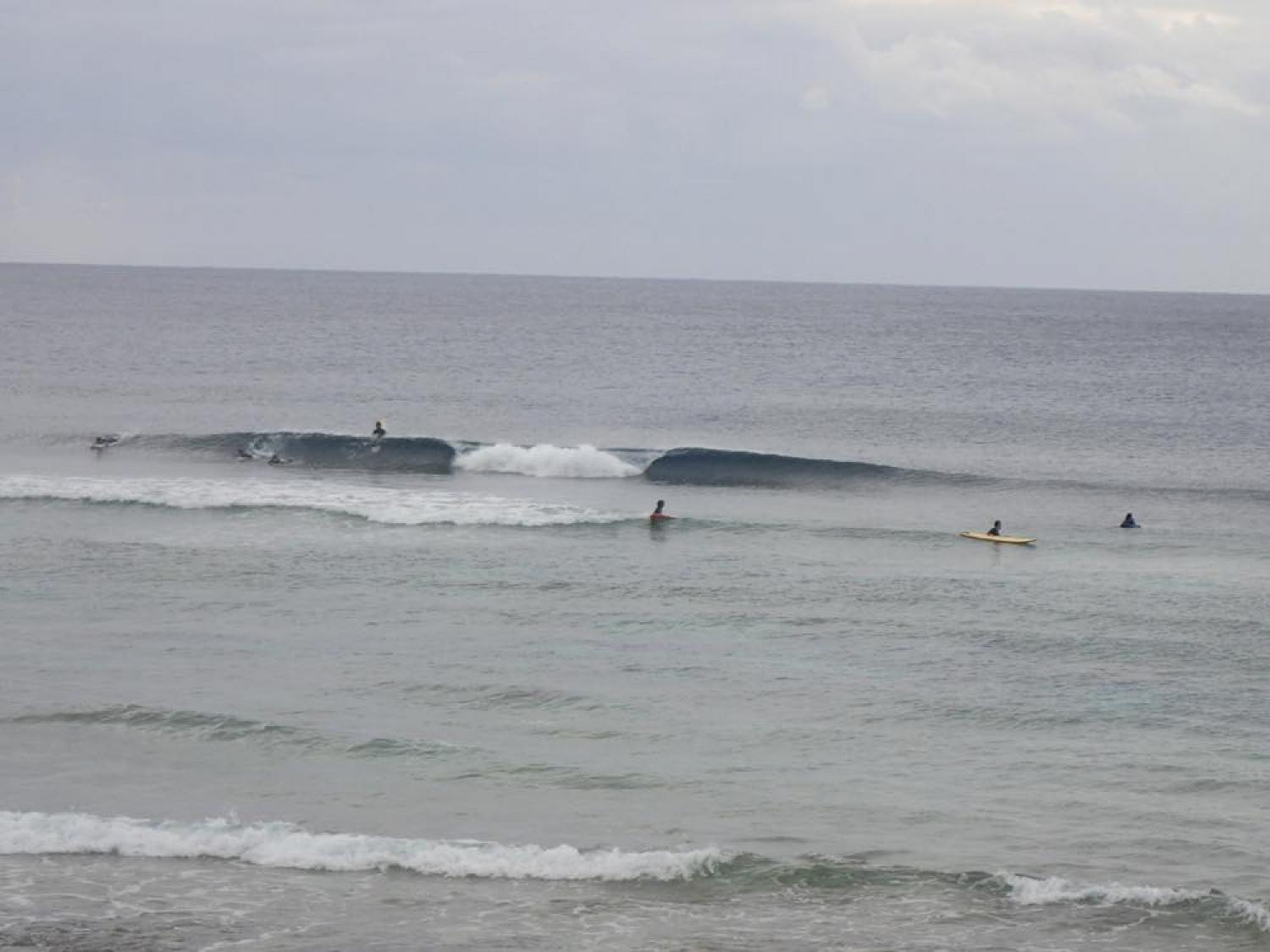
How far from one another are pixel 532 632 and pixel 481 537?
10028mm

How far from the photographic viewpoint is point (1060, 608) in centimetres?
3331

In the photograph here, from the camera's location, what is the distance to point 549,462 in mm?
53938

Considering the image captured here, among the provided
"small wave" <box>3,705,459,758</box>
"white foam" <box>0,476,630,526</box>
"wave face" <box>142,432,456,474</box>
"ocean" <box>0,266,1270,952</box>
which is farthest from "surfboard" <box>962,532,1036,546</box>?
"small wave" <box>3,705,459,758</box>

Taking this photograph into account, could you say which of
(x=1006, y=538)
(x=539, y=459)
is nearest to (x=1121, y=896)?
(x=1006, y=538)

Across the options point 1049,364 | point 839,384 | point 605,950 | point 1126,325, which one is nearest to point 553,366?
point 839,384

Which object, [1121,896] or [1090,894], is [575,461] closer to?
[1090,894]

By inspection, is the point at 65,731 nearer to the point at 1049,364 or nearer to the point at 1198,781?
the point at 1198,781

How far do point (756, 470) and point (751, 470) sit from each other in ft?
0.58

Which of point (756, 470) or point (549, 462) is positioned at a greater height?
point (756, 470)

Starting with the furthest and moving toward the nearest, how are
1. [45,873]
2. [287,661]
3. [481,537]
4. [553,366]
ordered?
[553,366] → [481,537] → [287,661] → [45,873]

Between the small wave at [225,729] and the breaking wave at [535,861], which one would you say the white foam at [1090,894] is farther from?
the small wave at [225,729]

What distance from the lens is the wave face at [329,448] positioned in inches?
2147

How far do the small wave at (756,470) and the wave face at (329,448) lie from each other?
7748mm

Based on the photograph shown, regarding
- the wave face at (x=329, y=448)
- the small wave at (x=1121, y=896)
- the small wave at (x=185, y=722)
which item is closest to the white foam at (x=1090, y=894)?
the small wave at (x=1121, y=896)
